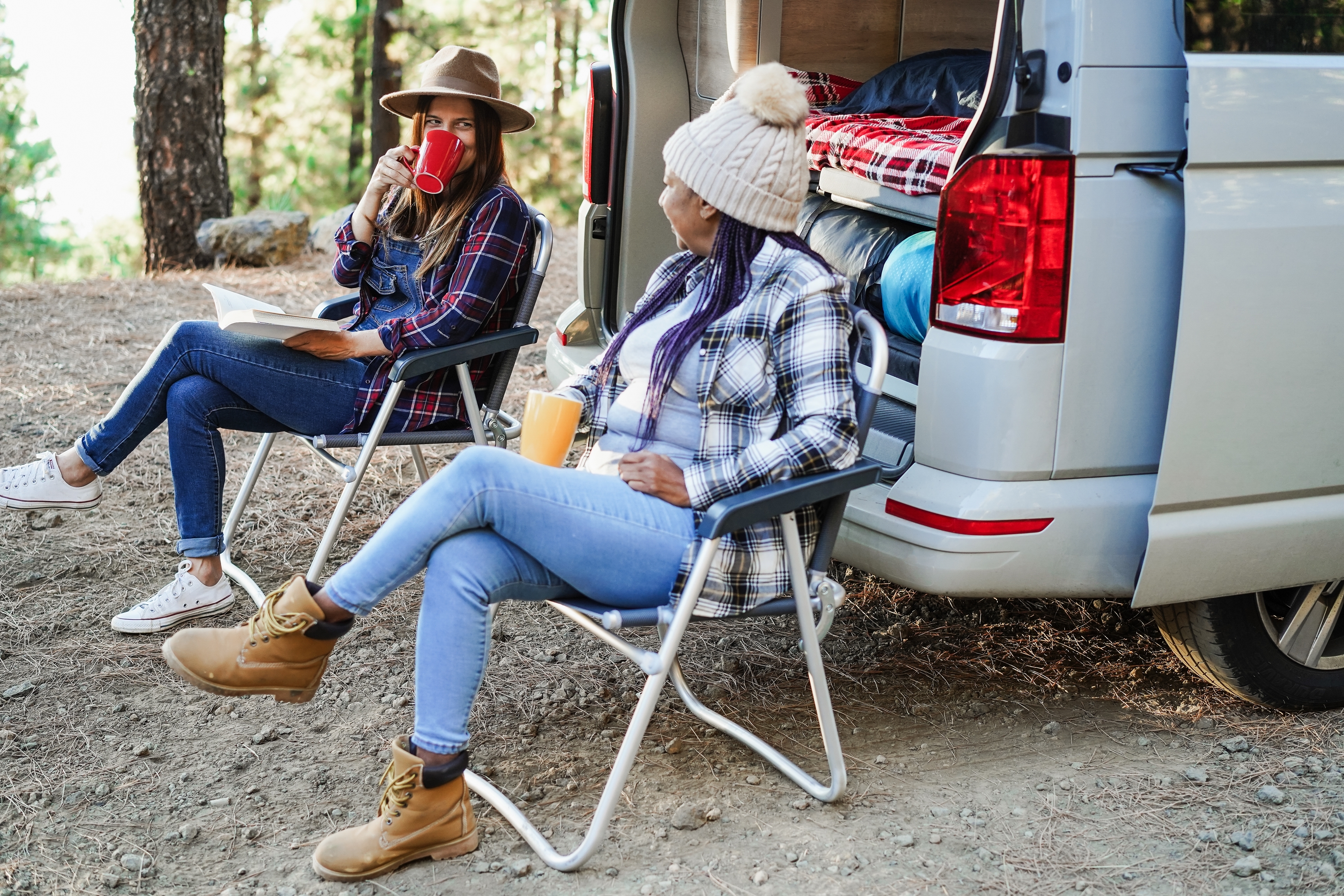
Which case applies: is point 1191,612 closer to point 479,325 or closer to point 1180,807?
point 1180,807

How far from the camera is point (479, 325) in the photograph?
3104 millimetres

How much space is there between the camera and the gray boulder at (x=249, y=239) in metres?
8.17

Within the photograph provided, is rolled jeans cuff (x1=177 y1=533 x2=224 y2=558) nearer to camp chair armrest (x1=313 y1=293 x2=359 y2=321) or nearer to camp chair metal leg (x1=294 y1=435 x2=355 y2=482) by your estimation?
camp chair metal leg (x1=294 y1=435 x2=355 y2=482)

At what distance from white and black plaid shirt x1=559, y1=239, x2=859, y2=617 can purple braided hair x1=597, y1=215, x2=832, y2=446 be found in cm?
2

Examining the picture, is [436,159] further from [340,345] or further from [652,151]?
[652,151]

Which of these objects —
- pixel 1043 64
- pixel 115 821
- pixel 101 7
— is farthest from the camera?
pixel 101 7

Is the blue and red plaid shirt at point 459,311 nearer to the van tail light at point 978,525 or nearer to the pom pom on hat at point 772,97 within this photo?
the pom pom on hat at point 772,97

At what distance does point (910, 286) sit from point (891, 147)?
0.38 meters

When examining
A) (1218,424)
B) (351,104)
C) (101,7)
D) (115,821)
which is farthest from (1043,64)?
(101,7)

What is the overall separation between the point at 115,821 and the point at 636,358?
1.39 metres

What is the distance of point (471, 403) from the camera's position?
3.14m

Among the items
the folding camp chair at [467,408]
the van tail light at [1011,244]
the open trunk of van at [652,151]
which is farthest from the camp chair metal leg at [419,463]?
the van tail light at [1011,244]

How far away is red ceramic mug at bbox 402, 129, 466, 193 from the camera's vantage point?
3117 mm

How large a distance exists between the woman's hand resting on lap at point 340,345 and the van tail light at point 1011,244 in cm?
153
